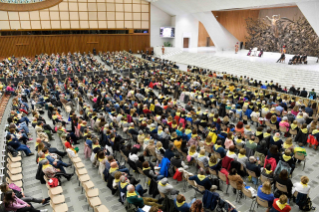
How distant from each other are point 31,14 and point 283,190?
3208cm

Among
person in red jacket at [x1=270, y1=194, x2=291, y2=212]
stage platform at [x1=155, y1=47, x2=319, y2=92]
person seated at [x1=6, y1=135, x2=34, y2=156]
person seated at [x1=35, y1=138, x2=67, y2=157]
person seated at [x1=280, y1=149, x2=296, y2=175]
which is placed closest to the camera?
person in red jacket at [x1=270, y1=194, x2=291, y2=212]

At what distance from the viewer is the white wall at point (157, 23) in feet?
107

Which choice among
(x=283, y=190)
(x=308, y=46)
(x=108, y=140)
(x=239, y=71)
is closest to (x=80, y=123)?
(x=108, y=140)

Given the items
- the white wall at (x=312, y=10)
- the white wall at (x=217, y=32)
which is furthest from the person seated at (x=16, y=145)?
the white wall at (x=217, y=32)

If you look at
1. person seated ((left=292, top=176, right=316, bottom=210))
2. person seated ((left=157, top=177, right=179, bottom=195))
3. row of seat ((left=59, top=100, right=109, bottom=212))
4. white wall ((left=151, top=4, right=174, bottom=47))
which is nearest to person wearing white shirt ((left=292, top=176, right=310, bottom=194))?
person seated ((left=292, top=176, right=316, bottom=210))

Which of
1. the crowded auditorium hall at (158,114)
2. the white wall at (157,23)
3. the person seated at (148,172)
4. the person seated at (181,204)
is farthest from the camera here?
the white wall at (157,23)

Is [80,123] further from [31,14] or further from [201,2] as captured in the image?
[31,14]

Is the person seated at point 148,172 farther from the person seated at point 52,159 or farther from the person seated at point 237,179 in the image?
the person seated at point 52,159

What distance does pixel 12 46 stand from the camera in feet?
92.0

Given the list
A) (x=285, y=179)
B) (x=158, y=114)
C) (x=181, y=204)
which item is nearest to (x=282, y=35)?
(x=158, y=114)

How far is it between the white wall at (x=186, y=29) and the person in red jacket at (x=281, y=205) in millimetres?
29405

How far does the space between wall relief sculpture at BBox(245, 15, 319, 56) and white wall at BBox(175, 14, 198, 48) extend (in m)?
7.74

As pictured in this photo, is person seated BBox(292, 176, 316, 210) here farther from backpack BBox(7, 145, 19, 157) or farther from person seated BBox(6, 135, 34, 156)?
person seated BBox(6, 135, 34, 156)

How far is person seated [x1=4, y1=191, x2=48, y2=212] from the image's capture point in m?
4.22
